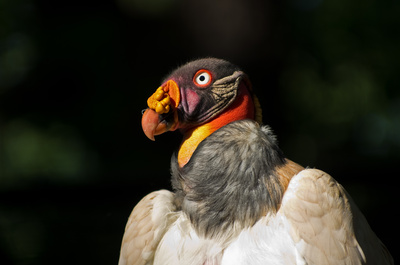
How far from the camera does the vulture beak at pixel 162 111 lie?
1.75 m

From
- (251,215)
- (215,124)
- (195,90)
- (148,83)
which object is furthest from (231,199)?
(148,83)

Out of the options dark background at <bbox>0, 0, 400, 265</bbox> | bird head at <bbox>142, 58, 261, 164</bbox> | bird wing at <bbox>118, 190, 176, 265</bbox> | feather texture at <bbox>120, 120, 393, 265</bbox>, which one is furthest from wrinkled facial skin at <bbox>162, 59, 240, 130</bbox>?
dark background at <bbox>0, 0, 400, 265</bbox>

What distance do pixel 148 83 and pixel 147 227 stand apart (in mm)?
3667

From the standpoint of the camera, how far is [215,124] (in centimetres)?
184

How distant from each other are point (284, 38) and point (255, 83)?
778mm

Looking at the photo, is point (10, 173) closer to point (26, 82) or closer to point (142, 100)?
point (26, 82)

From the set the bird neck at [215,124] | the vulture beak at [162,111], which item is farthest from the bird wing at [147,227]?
the vulture beak at [162,111]

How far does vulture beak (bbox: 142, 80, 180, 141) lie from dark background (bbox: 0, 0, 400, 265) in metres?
2.96

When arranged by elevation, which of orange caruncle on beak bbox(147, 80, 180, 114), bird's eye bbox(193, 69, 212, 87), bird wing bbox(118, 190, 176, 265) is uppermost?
bird's eye bbox(193, 69, 212, 87)

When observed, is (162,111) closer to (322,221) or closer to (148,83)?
(322,221)

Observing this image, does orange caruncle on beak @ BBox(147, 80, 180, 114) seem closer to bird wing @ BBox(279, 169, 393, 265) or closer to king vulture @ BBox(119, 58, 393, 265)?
king vulture @ BBox(119, 58, 393, 265)

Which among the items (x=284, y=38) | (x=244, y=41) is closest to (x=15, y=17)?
(x=244, y=41)

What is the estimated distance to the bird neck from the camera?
1.84m

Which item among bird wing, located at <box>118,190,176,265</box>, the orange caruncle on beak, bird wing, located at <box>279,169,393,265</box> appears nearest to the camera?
bird wing, located at <box>279,169,393,265</box>
